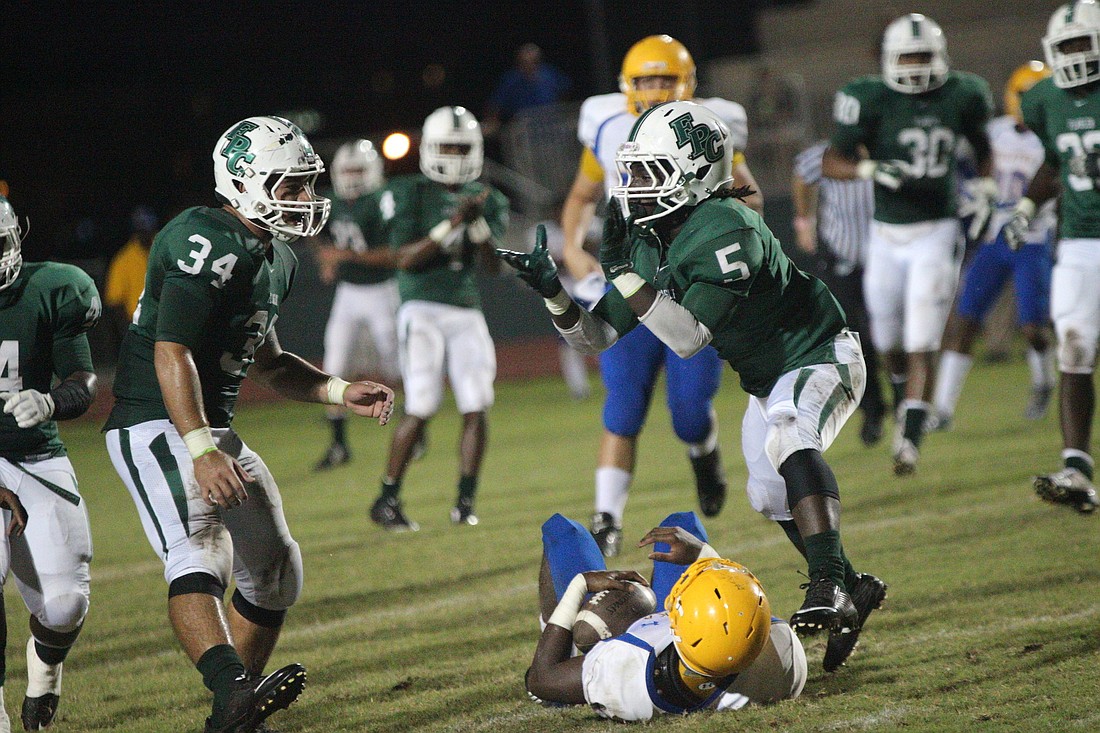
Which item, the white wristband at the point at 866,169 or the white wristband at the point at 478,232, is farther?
the white wristband at the point at 478,232

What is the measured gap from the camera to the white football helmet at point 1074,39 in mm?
5152

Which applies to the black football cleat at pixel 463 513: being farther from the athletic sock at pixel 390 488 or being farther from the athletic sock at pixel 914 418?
the athletic sock at pixel 914 418

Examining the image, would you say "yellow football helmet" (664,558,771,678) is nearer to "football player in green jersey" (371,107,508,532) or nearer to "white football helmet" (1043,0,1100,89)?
"white football helmet" (1043,0,1100,89)

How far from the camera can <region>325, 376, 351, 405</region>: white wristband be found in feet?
12.2

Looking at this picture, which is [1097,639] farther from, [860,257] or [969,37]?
[969,37]

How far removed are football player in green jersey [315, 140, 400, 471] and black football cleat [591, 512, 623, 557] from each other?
365 cm

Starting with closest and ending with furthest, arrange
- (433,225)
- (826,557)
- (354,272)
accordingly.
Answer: (826,557)
(433,225)
(354,272)

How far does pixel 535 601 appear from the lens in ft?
15.6

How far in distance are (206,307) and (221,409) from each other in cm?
40

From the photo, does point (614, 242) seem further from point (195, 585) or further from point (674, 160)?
point (195, 585)

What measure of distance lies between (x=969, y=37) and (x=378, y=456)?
9.80 m

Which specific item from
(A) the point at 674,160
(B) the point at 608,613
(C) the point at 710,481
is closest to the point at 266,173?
(A) the point at 674,160

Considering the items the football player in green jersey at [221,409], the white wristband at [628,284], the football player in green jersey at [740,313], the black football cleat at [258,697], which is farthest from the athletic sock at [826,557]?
the black football cleat at [258,697]

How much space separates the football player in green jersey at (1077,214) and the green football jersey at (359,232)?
4.40 m
